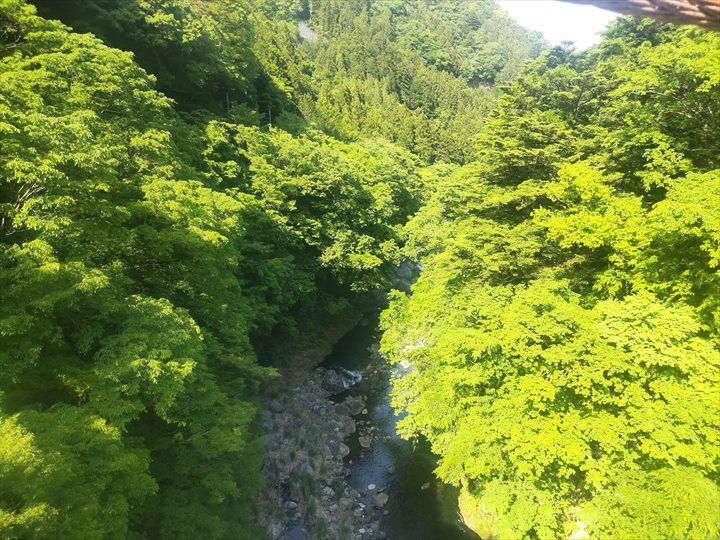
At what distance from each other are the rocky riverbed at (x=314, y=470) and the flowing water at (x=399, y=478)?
1.11 ft

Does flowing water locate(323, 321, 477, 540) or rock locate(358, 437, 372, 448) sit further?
rock locate(358, 437, 372, 448)

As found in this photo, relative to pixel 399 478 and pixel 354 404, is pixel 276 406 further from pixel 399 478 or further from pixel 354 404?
pixel 399 478

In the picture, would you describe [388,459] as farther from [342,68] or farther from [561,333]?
[342,68]

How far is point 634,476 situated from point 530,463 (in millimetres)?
2260

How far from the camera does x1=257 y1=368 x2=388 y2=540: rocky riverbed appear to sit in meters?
14.6

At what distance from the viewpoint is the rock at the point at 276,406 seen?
19.9 m

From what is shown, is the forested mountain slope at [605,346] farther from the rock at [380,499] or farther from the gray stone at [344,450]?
the gray stone at [344,450]

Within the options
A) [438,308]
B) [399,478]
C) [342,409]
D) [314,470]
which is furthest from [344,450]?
[438,308]

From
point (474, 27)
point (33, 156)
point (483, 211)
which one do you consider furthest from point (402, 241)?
point (474, 27)

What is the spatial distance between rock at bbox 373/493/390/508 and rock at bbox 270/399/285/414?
6.28 meters

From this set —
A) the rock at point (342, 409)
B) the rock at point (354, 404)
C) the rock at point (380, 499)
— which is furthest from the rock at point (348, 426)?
the rock at point (380, 499)

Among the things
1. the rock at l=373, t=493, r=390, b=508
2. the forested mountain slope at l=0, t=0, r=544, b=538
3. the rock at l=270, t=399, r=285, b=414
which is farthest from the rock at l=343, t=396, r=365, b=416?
the rock at l=373, t=493, r=390, b=508

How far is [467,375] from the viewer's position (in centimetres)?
1209

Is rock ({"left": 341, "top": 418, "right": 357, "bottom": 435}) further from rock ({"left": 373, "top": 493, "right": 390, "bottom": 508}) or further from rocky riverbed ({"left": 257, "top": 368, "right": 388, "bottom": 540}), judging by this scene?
rock ({"left": 373, "top": 493, "right": 390, "bottom": 508})
